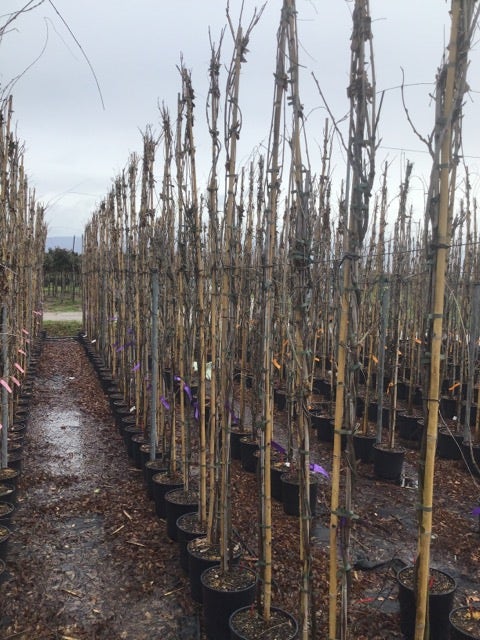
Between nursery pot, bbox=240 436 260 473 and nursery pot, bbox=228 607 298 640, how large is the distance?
207 cm

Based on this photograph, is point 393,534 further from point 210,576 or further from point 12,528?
point 12,528

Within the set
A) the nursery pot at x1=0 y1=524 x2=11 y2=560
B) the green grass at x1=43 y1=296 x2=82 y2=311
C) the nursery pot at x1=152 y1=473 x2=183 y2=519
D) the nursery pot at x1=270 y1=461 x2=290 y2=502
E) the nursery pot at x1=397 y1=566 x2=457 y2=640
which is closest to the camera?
the nursery pot at x1=397 y1=566 x2=457 y2=640

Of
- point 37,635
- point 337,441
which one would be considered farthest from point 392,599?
point 37,635

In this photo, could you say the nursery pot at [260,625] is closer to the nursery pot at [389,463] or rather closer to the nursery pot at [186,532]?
the nursery pot at [186,532]

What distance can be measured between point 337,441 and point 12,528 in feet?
8.01

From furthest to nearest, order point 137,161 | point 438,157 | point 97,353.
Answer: point 97,353
point 137,161
point 438,157

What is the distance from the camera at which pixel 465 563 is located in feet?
9.55

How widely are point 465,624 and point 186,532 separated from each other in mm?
1325

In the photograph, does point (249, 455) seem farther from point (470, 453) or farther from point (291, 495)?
point (470, 453)

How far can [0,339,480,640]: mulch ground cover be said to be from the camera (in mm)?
2328

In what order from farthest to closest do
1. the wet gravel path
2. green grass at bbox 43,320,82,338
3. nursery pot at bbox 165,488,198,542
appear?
1. green grass at bbox 43,320,82,338
2. nursery pot at bbox 165,488,198,542
3. the wet gravel path

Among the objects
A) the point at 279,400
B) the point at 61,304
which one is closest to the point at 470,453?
the point at 279,400

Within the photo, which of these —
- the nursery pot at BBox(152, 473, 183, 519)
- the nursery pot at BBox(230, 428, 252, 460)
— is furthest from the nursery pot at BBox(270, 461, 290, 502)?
the nursery pot at BBox(230, 428, 252, 460)

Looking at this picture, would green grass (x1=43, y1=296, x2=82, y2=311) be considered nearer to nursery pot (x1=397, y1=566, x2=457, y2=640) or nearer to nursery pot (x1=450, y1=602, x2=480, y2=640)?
nursery pot (x1=397, y1=566, x2=457, y2=640)
